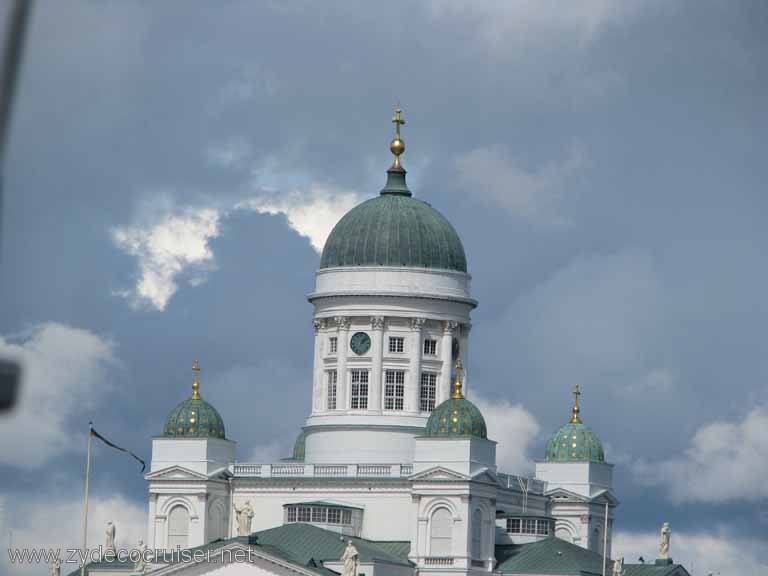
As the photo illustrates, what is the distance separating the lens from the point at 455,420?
105 meters

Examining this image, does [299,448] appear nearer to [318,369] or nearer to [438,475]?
[318,369]

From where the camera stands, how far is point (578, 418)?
122 m

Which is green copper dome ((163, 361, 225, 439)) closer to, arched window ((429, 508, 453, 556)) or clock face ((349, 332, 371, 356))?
clock face ((349, 332, 371, 356))

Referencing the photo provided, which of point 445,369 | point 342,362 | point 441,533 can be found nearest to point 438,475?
point 441,533

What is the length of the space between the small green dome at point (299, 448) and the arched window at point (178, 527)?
11543 mm

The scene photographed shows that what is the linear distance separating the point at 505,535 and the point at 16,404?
351ft

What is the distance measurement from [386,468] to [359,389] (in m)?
5.50

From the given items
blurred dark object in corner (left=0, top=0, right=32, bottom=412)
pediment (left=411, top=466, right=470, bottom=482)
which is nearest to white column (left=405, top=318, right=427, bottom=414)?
pediment (left=411, top=466, right=470, bottom=482)

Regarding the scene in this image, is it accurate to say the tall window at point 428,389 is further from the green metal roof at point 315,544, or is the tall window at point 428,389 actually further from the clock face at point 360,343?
the green metal roof at point 315,544

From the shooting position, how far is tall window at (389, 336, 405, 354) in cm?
11322

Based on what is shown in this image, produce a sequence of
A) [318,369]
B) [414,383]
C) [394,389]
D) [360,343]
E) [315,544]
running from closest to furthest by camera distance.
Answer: [315,544] → [414,383] → [394,389] → [360,343] → [318,369]

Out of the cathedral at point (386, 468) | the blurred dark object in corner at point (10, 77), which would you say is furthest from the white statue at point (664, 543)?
the blurred dark object in corner at point (10, 77)

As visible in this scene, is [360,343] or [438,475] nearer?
[438,475]

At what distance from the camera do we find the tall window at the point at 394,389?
113 metres
